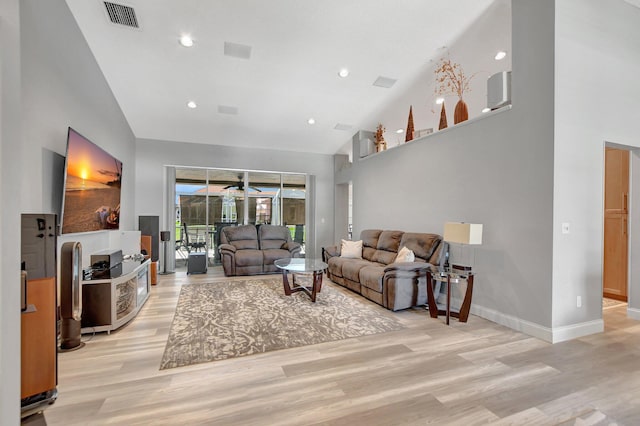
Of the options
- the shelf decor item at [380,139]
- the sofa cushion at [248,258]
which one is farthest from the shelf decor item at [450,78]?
the sofa cushion at [248,258]

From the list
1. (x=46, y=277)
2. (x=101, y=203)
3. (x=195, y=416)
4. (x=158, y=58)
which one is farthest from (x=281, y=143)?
(x=195, y=416)

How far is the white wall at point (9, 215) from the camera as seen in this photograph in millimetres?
1337

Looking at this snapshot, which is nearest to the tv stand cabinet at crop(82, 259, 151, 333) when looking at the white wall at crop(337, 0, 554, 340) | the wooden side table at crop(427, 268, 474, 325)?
the wooden side table at crop(427, 268, 474, 325)

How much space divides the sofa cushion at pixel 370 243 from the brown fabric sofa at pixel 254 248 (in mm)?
1605

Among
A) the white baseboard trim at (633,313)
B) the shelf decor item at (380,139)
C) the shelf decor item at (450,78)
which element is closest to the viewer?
the white baseboard trim at (633,313)

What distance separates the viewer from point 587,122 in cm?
303

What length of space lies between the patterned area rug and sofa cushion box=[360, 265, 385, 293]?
0.25 m

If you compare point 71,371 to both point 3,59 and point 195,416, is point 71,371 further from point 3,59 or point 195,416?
point 3,59

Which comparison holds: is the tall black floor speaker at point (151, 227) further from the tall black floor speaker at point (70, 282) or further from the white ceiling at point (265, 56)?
the tall black floor speaker at point (70, 282)

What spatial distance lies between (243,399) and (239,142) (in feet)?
19.5

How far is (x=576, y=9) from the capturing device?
2.96 meters

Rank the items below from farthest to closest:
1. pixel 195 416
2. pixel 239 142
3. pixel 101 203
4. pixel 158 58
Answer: pixel 239 142
pixel 158 58
pixel 101 203
pixel 195 416

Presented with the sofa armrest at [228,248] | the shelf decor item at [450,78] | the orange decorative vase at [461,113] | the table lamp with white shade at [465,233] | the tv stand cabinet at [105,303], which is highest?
the shelf decor item at [450,78]

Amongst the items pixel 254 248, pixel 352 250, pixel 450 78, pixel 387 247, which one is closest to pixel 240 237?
pixel 254 248
